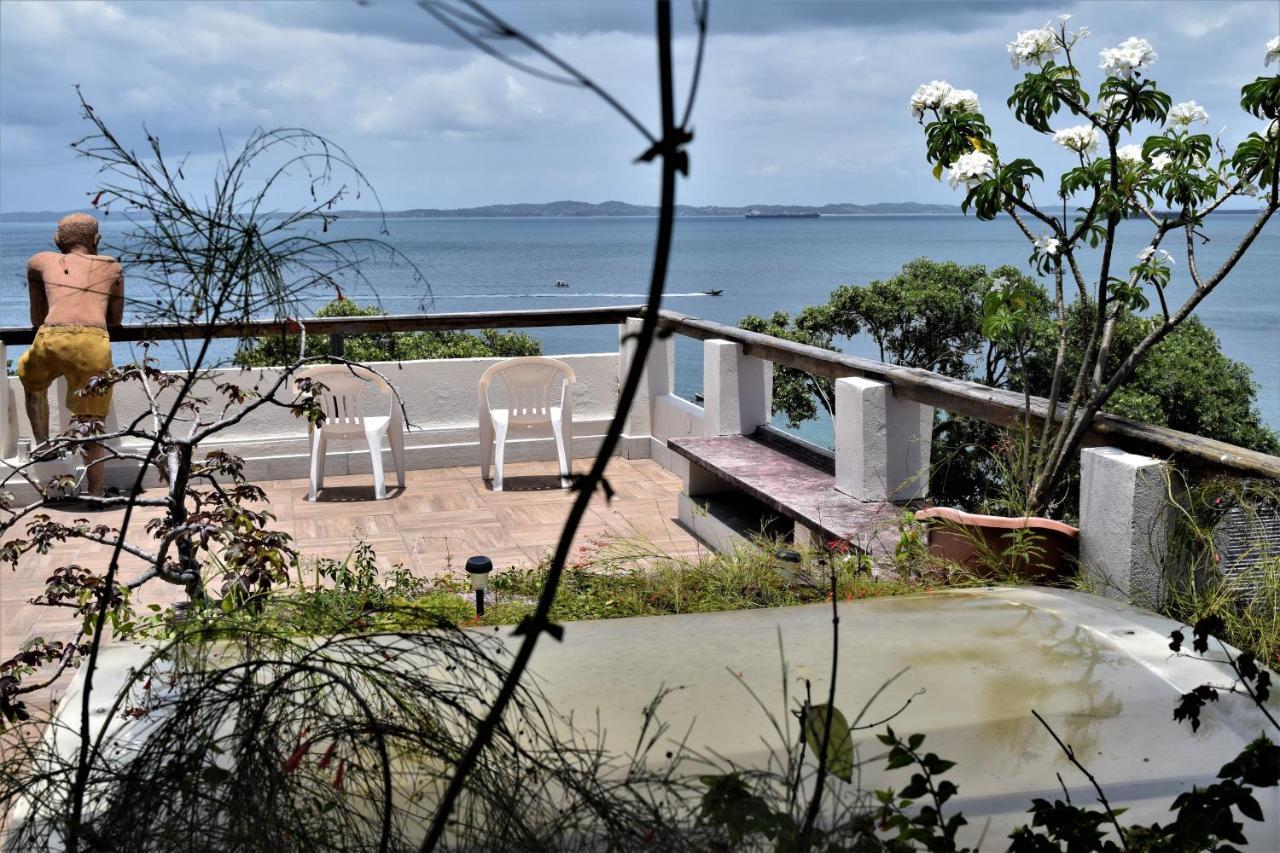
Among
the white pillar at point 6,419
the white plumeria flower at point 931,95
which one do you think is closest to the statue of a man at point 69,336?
the white pillar at point 6,419

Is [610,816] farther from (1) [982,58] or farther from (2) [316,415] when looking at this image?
(1) [982,58]

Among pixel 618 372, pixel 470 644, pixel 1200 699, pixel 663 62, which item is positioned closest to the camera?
pixel 663 62

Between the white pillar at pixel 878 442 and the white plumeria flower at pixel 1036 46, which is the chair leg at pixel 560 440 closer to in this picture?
the white pillar at pixel 878 442

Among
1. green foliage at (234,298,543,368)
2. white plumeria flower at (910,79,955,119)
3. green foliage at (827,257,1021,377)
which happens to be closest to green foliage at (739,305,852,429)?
green foliage at (827,257,1021,377)

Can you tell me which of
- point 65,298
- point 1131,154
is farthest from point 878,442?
point 65,298

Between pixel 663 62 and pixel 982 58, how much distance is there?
223 ft

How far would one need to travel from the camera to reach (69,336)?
253 inches

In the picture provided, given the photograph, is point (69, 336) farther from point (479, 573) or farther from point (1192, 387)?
point (1192, 387)

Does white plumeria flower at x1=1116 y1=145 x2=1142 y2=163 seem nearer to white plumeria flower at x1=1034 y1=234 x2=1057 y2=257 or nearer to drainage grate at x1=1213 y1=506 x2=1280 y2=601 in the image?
white plumeria flower at x1=1034 y1=234 x2=1057 y2=257

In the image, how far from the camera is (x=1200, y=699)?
176 centimetres

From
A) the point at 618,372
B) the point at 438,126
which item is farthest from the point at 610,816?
the point at 618,372

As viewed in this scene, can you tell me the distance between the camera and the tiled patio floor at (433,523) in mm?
5309

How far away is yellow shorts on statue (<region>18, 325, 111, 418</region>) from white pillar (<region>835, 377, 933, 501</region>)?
12.4 feet

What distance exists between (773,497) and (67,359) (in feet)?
12.4
